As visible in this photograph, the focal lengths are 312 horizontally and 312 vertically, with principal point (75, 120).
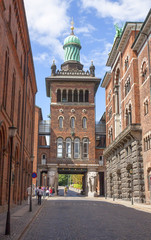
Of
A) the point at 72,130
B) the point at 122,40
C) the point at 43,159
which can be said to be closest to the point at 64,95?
the point at 72,130

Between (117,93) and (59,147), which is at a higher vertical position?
(117,93)

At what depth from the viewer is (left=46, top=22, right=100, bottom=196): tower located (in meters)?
56.2

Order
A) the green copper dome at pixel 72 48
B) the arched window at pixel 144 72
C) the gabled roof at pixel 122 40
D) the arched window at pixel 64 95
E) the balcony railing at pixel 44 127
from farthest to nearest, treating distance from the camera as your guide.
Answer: the green copper dome at pixel 72 48 → the arched window at pixel 64 95 → the balcony railing at pixel 44 127 → the gabled roof at pixel 122 40 → the arched window at pixel 144 72

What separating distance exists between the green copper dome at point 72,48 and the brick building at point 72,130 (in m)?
5.34

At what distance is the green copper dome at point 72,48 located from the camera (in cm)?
6611

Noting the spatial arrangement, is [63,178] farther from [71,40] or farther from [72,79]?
[72,79]

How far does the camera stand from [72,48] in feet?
219

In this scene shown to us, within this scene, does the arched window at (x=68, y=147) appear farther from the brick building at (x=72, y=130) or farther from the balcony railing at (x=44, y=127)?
the balcony railing at (x=44, y=127)

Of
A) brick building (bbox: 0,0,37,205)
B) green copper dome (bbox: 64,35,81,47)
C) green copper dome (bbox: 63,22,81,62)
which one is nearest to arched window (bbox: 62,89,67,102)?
green copper dome (bbox: 63,22,81,62)

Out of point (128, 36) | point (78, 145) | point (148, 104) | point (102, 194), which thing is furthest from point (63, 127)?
point (148, 104)

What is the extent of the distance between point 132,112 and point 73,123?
23844 mm

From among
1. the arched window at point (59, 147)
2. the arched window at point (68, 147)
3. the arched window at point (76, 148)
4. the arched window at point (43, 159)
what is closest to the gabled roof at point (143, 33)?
the arched window at point (76, 148)

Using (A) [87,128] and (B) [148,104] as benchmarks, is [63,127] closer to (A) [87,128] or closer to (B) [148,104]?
(A) [87,128]

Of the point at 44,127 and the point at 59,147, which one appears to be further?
the point at 44,127
